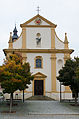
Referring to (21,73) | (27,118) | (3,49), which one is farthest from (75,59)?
(3,49)

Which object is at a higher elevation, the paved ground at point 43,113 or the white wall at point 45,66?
the white wall at point 45,66

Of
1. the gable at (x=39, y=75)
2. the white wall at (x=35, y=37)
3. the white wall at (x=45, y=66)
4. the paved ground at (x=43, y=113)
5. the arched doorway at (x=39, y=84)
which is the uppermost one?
the white wall at (x=35, y=37)

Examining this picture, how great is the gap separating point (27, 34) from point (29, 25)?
5.47 ft

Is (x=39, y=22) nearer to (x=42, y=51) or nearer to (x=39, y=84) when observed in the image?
(x=42, y=51)

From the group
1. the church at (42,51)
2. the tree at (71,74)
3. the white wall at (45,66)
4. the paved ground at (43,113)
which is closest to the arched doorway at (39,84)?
the church at (42,51)

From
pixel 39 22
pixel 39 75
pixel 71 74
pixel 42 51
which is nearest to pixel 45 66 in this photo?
pixel 39 75

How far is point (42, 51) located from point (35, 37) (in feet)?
9.57

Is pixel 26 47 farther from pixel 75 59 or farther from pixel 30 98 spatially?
pixel 75 59

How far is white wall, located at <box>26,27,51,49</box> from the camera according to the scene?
121ft

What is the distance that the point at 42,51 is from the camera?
1433 inches

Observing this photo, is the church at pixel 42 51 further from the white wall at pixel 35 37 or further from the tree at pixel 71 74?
the tree at pixel 71 74

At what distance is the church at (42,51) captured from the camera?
117ft

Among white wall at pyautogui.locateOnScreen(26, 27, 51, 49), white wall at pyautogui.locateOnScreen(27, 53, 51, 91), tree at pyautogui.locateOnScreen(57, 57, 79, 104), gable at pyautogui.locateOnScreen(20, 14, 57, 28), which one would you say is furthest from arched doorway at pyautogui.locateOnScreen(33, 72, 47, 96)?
tree at pyautogui.locateOnScreen(57, 57, 79, 104)

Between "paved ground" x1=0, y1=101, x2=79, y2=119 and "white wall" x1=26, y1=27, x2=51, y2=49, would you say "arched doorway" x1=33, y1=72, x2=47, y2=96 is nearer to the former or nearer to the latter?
"white wall" x1=26, y1=27, x2=51, y2=49
